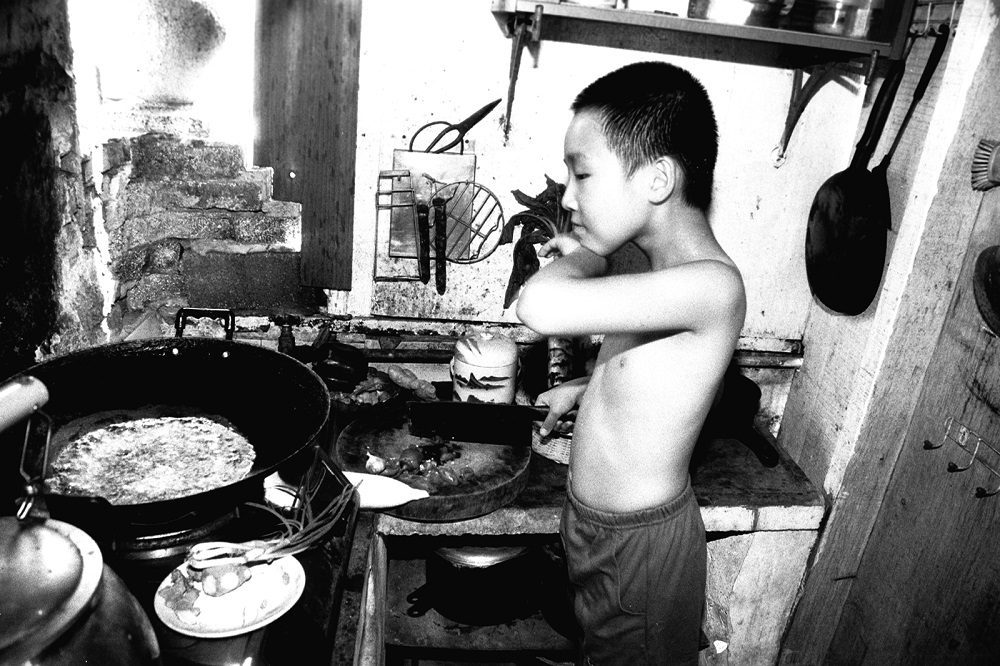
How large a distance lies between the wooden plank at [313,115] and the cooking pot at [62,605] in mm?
1696

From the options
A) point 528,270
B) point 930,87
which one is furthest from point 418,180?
point 930,87

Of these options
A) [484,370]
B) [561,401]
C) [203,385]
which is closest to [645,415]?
[561,401]

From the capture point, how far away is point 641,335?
5.59 ft

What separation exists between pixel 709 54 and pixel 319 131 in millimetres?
1440

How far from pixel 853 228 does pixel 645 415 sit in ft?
3.94

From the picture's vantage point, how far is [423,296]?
267cm

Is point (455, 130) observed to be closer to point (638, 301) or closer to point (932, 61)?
point (638, 301)

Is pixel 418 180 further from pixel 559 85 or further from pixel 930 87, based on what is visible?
pixel 930 87

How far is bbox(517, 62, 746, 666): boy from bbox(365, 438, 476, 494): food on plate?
1.19 ft

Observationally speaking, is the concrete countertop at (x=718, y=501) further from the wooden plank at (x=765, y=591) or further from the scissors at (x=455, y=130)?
the scissors at (x=455, y=130)

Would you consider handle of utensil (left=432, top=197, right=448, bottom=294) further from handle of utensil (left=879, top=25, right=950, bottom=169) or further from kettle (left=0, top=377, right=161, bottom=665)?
kettle (left=0, top=377, right=161, bottom=665)

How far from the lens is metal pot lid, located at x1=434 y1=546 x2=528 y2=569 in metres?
2.26

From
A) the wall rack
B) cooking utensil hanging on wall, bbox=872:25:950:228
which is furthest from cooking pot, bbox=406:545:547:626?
cooking utensil hanging on wall, bbox=872:25:950:228

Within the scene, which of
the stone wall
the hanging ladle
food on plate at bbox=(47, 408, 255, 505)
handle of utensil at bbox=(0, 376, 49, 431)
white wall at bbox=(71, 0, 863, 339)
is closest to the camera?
handle of utensil at bbox=(0, 376, 49, 431)
